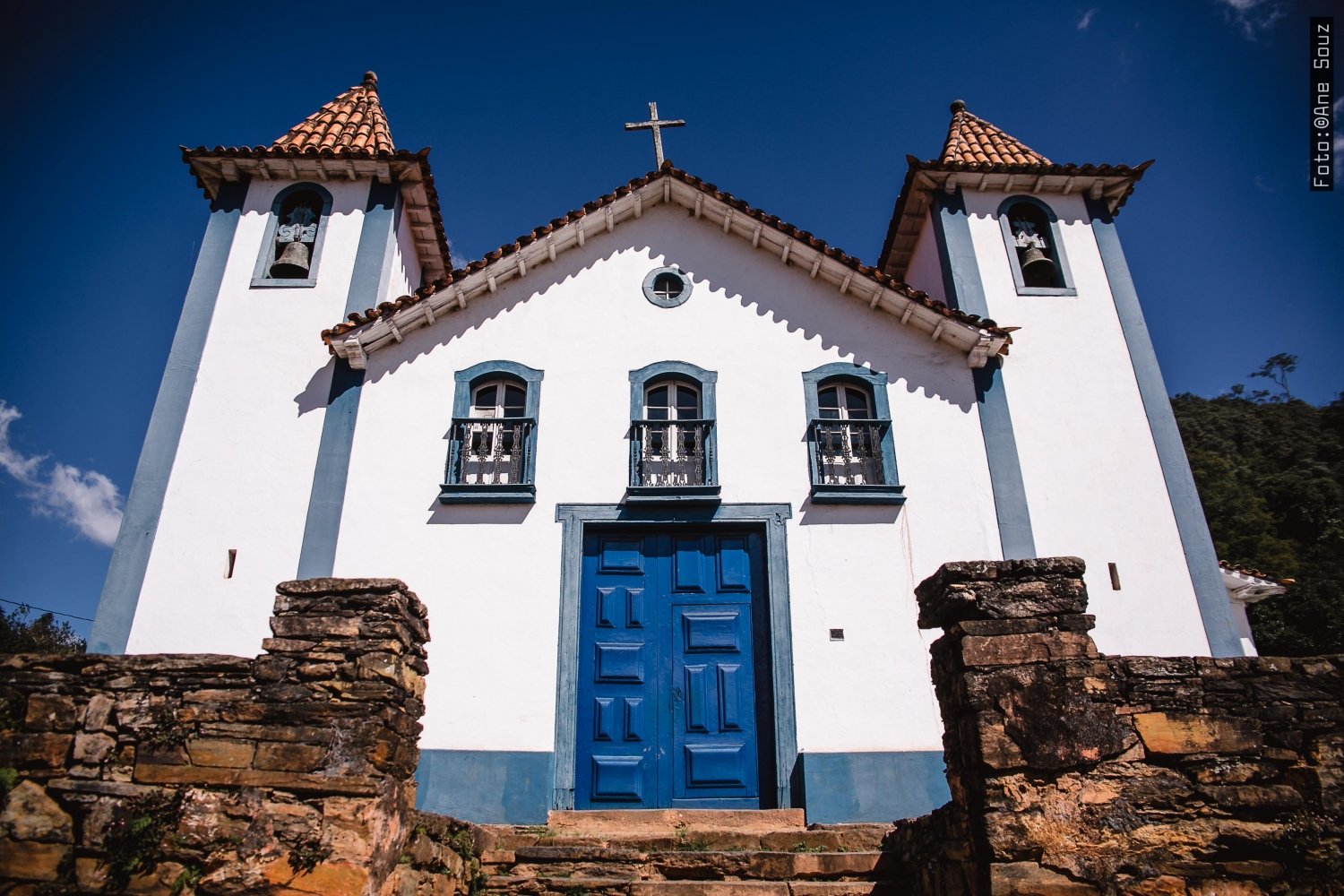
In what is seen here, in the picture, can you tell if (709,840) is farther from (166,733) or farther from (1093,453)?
(1093,453)

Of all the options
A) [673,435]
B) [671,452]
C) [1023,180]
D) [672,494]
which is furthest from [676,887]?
[1023,180]

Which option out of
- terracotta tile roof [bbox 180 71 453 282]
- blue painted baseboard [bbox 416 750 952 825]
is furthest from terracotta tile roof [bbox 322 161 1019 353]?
blue painted baseboard [bbox 416 750 952 825]

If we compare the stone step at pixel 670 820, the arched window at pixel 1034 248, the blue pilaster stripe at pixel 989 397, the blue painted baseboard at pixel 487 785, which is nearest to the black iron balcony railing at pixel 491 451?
the blue painted baseboard at pixel 487 785

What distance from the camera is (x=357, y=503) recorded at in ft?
30.6

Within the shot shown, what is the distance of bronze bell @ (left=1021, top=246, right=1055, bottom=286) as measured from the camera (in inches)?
449

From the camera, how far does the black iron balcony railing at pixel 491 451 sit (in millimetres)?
9492

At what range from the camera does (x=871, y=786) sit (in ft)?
26.5

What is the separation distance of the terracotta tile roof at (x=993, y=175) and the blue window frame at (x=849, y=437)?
143 inches

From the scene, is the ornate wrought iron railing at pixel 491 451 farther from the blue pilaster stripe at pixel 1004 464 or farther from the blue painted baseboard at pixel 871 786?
the blue pilaster stripe at pixel 1004 464

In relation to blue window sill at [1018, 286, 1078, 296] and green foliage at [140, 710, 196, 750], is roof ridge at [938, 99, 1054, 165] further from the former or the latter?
green foliage at [140, 710, 196, 750]

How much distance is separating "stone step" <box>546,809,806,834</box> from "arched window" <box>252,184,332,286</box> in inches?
305

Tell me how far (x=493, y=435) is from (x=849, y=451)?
4.30m

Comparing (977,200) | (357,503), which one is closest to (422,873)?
(357,503)

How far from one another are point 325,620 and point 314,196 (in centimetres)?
914
